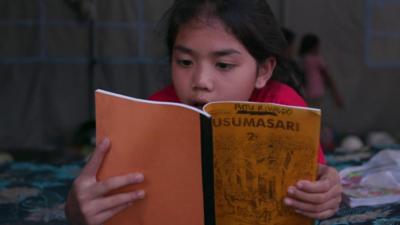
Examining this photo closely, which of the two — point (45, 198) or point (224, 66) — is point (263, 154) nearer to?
point (224, 66)

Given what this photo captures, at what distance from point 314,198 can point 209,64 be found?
0.31m

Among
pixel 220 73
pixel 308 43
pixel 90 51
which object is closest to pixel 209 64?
pixel 220 73

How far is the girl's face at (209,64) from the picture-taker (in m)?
1.01

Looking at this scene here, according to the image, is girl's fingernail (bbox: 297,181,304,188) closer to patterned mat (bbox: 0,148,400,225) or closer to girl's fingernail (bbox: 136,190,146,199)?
girl's fingernail (bbox: 136,190,146,199)

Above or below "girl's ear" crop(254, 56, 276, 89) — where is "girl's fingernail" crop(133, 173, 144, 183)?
below

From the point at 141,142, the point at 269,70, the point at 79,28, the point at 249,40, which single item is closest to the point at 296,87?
the point at 269,70

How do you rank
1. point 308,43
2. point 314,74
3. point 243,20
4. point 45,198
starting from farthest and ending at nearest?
1. point 314,74
2. point 308,43
3. point 45,198
4. point 243,20

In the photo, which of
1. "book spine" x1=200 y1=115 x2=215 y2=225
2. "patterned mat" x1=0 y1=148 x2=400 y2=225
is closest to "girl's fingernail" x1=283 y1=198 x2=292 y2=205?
"book spine" x1=200 y1=115 x2=215 y2=225

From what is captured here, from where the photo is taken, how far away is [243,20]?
1.11 meters

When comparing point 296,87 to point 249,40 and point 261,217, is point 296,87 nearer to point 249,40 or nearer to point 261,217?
point 249,40

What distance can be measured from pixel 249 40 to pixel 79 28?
131 inches

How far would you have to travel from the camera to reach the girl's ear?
118cm

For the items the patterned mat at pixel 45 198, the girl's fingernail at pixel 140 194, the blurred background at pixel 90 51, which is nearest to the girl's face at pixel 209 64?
the girl's fingernail at pixel 140 194

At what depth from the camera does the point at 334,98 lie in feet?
15.8
